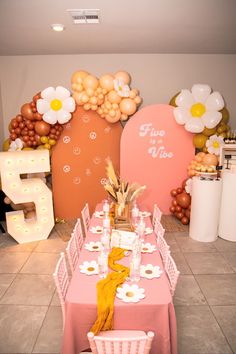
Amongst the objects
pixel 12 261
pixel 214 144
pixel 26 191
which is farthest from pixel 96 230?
pixel 214 144

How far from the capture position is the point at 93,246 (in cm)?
273

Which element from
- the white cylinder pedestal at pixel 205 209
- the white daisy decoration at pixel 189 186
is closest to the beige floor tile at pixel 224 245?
the white cylinder pedestal at pixel 205 209

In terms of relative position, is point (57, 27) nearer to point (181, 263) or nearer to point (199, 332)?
point (181, 263)

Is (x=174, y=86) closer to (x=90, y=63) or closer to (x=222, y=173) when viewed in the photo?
(x=90, y=63)

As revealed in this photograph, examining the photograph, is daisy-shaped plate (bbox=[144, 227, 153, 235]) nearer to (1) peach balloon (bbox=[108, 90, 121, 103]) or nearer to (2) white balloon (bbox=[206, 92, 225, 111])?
(1) peach balloon (bbox=[108, 90, 121, 103])

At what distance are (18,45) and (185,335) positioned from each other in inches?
193

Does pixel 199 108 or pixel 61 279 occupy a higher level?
pixel 199 108

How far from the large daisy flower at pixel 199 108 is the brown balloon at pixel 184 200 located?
1200 millimetres

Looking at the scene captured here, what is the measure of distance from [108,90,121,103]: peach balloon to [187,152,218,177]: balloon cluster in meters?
1.81

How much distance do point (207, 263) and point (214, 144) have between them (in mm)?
2152

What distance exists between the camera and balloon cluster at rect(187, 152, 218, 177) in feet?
14.8

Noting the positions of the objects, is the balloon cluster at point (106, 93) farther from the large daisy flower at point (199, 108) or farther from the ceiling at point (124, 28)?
the large daisy flower at point (199, 108)

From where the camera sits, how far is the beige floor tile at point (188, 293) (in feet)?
9.93

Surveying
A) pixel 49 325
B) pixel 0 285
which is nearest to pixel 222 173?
pixel 49 325
